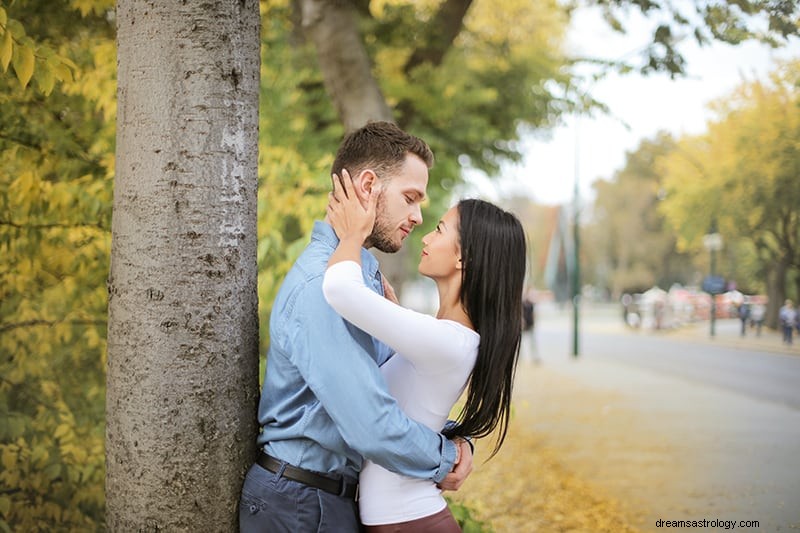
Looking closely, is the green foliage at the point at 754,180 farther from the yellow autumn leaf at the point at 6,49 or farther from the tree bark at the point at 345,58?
the yellow autumn leaf at the point at 6,49

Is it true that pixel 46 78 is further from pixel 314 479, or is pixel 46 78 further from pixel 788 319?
pixel 788 319

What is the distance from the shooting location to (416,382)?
1974 mm

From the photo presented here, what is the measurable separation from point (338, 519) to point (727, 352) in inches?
162

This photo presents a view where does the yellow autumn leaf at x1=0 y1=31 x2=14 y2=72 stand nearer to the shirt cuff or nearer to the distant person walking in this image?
the shirt cuff

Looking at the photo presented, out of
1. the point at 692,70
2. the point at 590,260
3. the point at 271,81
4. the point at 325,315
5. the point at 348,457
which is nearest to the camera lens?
the point at 325,315

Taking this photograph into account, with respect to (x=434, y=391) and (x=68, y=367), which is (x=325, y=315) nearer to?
(x=434, y=391)

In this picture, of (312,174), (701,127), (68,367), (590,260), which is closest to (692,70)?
(701,127)

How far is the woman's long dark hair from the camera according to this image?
2.05 metres

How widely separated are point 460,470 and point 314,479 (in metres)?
0.41

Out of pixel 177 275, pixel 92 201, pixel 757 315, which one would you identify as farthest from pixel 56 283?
pixel 757 315

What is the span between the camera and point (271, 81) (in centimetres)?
800

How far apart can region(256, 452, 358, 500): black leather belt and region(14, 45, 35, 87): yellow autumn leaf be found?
1.35 metres

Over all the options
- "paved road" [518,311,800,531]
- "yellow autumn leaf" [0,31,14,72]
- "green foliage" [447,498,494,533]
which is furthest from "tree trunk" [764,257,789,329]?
"yellow autumn leaf" [0,31,14,72]

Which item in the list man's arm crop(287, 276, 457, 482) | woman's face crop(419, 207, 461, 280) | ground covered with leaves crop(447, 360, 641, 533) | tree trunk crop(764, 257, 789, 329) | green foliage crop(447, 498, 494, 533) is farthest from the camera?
ground covered with leaves crop(447, 360, 641, 533)
